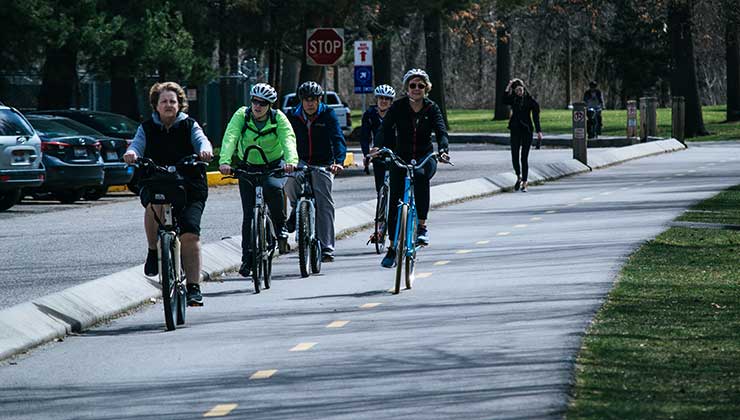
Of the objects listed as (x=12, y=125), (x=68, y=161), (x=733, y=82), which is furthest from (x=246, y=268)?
(x=733, y=82)

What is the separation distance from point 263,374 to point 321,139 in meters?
7.00

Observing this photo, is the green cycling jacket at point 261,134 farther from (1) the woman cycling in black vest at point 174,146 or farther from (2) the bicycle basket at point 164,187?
(2) the bicycle basket at point 164,187

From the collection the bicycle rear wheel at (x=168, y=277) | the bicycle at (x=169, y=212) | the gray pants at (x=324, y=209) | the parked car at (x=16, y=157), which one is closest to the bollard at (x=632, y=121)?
the parked car at (x=16, y=157)

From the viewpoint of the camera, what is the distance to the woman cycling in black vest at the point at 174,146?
39.7 ft

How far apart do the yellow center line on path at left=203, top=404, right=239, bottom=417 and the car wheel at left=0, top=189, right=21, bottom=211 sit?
17764 mm

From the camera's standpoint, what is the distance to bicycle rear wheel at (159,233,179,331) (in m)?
11.7

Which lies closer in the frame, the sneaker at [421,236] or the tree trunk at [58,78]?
the sneaker at [421,236]

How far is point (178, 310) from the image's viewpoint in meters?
12.0

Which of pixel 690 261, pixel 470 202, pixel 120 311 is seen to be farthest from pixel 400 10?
pixel 120 311

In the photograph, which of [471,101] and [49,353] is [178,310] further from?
[471,101]

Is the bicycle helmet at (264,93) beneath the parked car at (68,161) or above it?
above

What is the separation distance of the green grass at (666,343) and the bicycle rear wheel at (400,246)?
5.72 ft

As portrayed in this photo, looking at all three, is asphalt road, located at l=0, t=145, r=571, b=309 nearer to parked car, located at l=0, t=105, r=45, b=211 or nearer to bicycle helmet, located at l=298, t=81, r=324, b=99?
parked car, located at l=0, t=105, r=45, b=211

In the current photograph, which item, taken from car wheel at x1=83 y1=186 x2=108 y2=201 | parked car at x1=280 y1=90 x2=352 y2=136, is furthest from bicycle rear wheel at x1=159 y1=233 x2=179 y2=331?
parked car at x1=280 y1=90 x2=352 y2=136
